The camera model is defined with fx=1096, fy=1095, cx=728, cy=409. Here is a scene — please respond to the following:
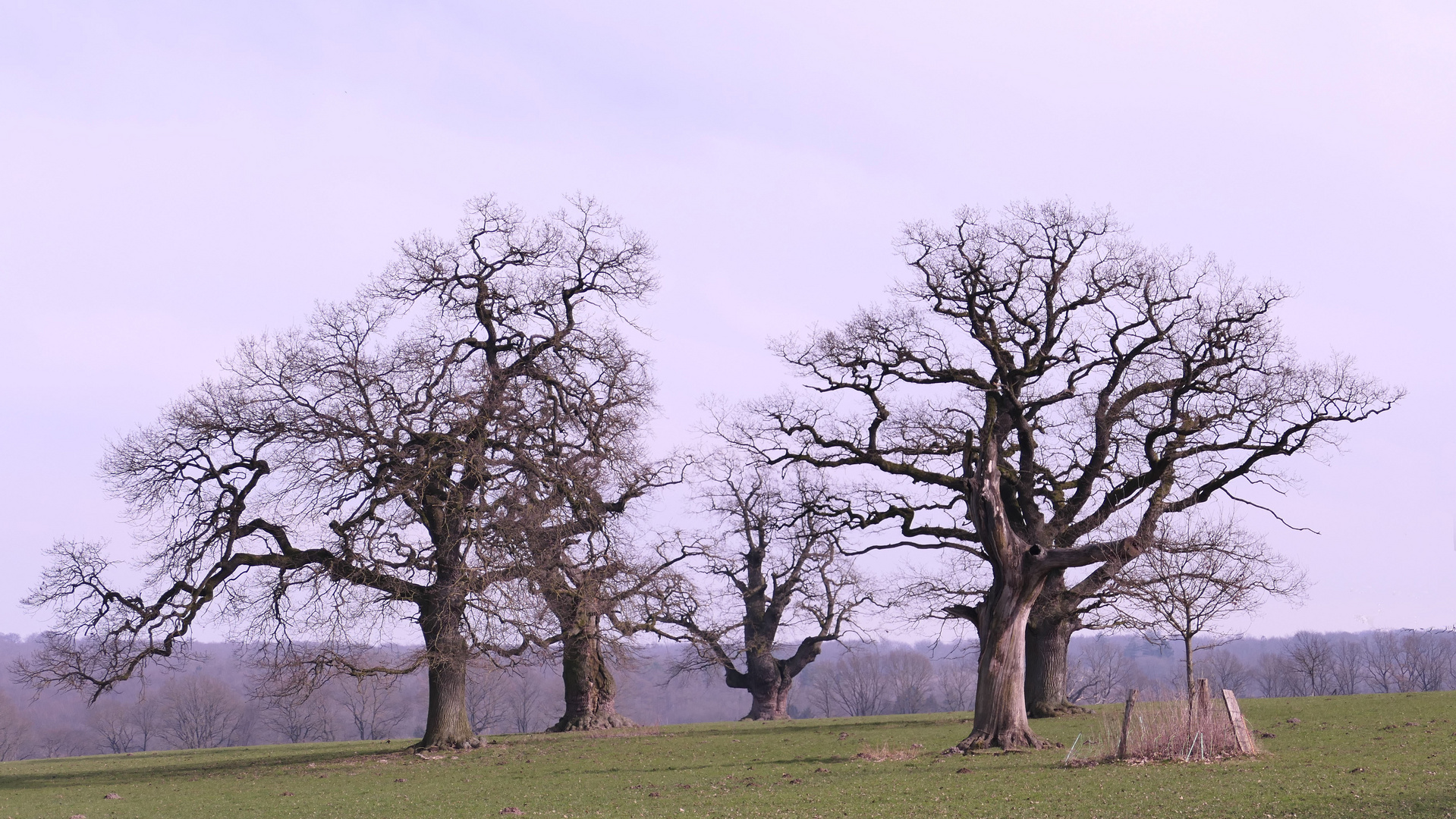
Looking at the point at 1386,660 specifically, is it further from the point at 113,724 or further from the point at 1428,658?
the point at 113,724

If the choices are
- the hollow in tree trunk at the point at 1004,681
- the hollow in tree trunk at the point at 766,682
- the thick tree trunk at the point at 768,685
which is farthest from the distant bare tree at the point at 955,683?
the hollow in tree trunk at the point at 1004,681

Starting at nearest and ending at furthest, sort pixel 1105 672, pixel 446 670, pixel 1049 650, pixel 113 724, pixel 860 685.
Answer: pixel 446 670 < pixel 1049 650 < pixel 113 724 < pixel 860 685 < pixel 1105 672

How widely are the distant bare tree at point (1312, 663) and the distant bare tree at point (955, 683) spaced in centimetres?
2976

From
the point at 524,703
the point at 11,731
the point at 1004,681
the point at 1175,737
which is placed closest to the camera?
the point at 1175,737

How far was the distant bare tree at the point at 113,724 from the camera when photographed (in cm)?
8912

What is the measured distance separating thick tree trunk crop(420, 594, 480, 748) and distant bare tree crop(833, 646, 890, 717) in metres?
81.4

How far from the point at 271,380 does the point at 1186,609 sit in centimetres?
2523

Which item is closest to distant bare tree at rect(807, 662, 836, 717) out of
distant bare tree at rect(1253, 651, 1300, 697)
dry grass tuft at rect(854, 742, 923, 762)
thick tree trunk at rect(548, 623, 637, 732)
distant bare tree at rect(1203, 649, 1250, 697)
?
distant bare tree at rect(1203, 649, 1250, 697)

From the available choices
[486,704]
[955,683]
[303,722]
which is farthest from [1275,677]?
[303,722]

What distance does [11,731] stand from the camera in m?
89.9

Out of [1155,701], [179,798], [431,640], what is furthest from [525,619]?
[1155,701]

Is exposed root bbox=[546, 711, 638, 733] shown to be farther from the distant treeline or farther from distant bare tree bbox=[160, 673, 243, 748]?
distant bare tree bbox=[160, 673, 243, 748]

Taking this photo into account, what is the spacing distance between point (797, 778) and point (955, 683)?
123m

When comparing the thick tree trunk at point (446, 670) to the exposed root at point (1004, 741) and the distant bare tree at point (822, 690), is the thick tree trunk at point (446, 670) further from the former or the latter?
the distant bare tree at point (822, 690)
